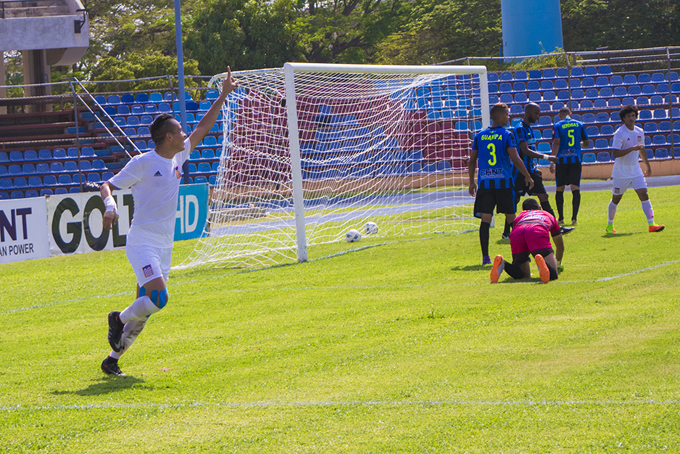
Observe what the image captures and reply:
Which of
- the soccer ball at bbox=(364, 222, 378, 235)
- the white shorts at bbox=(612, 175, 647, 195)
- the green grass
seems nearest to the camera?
the green grass

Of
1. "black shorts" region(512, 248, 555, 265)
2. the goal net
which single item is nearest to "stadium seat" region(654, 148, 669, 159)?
the goal net

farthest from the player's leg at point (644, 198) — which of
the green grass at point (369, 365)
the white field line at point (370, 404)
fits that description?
the white field line at point (370, 404)

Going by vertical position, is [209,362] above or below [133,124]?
below

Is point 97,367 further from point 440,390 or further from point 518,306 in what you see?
point 518,306

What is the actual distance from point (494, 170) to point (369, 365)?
17.1 ft

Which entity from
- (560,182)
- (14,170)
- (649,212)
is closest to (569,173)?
(560,182)

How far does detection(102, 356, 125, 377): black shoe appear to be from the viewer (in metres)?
6.15

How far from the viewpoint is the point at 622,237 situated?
40.5ft

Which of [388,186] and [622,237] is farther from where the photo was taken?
[388,186]

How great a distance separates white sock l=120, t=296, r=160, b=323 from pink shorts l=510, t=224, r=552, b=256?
4627mm

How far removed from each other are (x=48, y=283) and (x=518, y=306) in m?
8.09

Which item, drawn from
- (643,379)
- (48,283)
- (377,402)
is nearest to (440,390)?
(377,402)

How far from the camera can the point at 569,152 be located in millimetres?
14039

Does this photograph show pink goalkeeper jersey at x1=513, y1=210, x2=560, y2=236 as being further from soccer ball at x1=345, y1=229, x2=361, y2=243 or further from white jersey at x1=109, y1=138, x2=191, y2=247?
soccer ball at x1=345, y1=229, x2=361, y2=243
